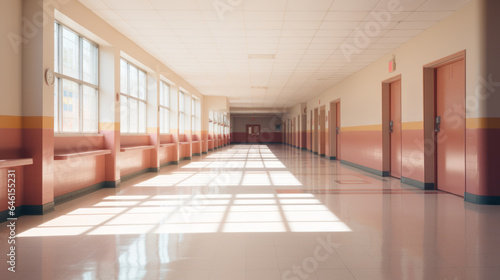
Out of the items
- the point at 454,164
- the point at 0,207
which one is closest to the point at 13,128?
the point at 0,207

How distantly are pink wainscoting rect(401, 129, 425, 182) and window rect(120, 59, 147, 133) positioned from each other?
20.5ft

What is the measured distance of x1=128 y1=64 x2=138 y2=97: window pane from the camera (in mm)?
7732

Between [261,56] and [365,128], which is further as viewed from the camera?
[365,128]

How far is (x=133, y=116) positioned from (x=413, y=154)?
6.42 m

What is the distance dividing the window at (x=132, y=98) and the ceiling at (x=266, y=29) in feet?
2.26

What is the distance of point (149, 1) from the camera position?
478 centimetres

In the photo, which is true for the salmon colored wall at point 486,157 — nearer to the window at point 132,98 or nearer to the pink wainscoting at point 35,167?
the pink wainscoting at point 35,167

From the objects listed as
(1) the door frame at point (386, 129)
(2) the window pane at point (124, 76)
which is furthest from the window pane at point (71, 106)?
(1) the door frame at point (386, 129)

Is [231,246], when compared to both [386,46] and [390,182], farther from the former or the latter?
[386,46]

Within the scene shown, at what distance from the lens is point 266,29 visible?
593cm

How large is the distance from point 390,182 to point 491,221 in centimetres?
320

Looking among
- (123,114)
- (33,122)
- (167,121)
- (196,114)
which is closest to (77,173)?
(33,122)

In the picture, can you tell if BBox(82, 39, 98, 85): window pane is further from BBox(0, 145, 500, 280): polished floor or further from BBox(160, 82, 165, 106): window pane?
BBox(160, 82, 165, 106): window pane

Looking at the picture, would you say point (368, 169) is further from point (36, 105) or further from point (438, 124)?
point (36, 105)
